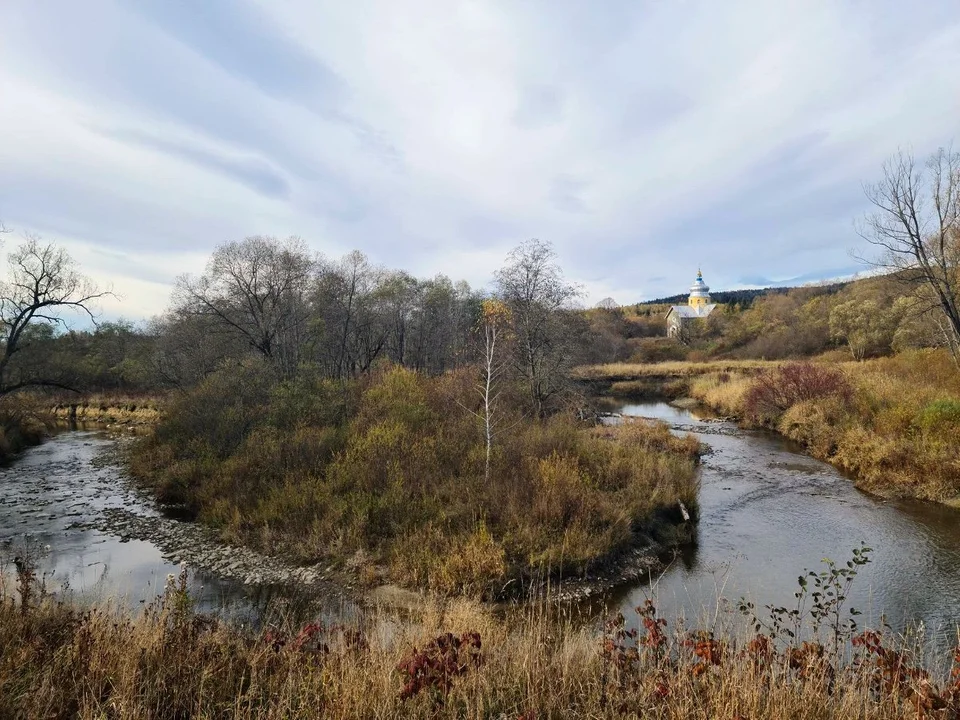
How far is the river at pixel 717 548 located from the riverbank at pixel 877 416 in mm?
959

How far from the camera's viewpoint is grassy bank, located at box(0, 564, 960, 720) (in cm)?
369

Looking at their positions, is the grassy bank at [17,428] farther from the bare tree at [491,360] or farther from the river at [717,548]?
the bare tree at [491,360]

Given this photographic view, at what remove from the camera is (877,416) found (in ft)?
59.5

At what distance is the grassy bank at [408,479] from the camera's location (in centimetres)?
1010

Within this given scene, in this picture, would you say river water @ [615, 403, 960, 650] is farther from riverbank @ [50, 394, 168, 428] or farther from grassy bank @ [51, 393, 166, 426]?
grassy bank @ [51, 393, 166, 426]

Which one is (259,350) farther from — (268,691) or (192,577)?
(268,691)

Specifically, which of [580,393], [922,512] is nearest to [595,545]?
[922,512]

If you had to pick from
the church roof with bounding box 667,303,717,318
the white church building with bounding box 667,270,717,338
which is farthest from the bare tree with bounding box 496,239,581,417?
the church roof with bounding box 667,303,717,318

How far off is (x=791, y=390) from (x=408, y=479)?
2076cm

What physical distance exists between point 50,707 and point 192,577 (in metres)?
7.33

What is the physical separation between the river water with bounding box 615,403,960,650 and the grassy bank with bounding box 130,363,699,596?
1.29 m

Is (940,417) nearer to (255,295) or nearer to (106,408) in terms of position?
→ (255,295)

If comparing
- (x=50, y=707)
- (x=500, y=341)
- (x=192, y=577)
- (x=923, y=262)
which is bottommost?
(x=192, y=577)

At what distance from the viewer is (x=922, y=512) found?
12773 millimetres
